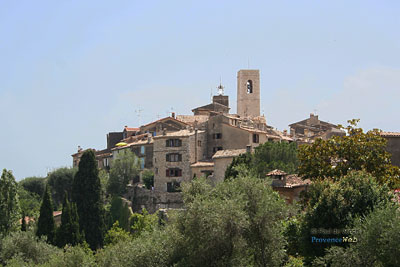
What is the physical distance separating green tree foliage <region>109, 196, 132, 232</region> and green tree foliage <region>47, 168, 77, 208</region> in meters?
12.9

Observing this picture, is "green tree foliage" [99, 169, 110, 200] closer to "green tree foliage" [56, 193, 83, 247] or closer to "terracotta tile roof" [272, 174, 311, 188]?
"green tree foliage" [56, 193, 83, 247]

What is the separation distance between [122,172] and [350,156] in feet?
138

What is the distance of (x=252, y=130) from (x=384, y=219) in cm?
4569

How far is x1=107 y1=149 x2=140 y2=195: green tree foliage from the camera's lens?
258 feet

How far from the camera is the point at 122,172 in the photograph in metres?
80.2

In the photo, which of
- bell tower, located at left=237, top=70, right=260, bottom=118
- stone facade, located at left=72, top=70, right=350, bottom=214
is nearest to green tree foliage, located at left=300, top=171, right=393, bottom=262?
stone facade, located at left=72, top=70, right=350, bottom=214

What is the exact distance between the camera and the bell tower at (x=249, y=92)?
105 meters

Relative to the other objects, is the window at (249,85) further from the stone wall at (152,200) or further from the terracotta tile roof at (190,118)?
the stone wall at (152,200)

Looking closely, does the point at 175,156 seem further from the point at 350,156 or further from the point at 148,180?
the point at 350,156

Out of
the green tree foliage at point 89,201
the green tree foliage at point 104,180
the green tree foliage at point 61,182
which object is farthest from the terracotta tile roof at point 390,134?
the green tree foliage at point 61,182

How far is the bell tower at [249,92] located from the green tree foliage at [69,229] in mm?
43653

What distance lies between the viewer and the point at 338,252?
30547mm

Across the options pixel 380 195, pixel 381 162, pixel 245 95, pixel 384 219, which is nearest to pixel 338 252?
pixel 384 219

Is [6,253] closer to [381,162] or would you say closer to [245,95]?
[381,162]
